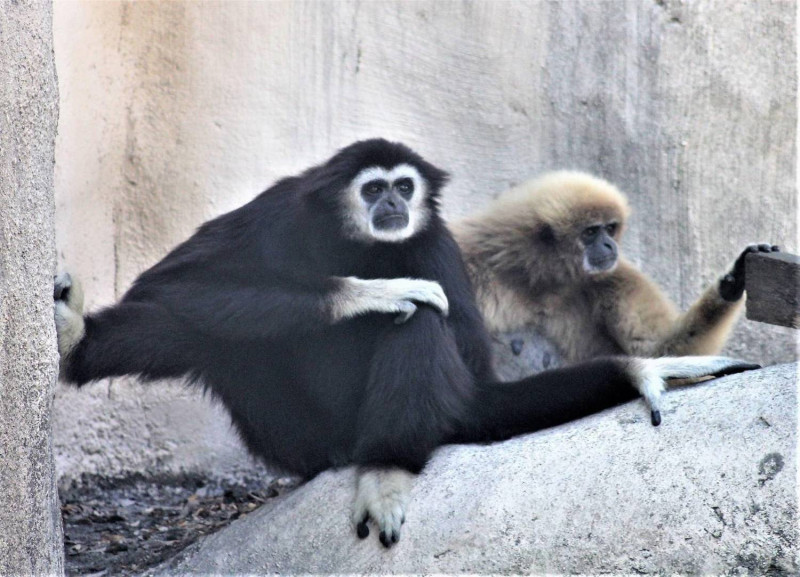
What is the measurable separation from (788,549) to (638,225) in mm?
4014

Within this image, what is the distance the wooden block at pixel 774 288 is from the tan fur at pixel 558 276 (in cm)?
183

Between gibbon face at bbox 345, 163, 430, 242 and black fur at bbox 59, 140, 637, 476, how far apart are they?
0.18 ft

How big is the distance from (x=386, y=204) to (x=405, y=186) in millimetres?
223

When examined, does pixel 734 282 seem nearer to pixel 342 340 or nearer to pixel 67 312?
pixel 342 340

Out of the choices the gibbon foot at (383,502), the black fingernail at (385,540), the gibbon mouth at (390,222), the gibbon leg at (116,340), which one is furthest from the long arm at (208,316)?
the black fingernail at (385,540)

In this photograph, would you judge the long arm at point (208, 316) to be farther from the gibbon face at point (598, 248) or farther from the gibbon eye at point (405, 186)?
the gibbon face at point (598, 248)

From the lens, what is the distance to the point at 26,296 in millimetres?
Result: 3883

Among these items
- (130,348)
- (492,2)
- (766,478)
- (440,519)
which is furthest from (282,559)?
(492,2)

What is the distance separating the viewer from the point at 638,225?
792 centimetres

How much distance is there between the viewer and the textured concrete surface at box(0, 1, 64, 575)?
3764 mm

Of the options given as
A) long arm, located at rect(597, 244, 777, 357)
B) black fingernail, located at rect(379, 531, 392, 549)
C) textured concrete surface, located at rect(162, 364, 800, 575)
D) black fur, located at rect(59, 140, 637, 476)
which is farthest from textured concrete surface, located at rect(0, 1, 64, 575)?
long arm, located at rect(597, 244, 777, 357)

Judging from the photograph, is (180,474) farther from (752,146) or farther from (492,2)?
(752,146)

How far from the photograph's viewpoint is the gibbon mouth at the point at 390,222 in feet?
17.9

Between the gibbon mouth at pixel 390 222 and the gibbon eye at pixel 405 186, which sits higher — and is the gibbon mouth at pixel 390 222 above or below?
below
